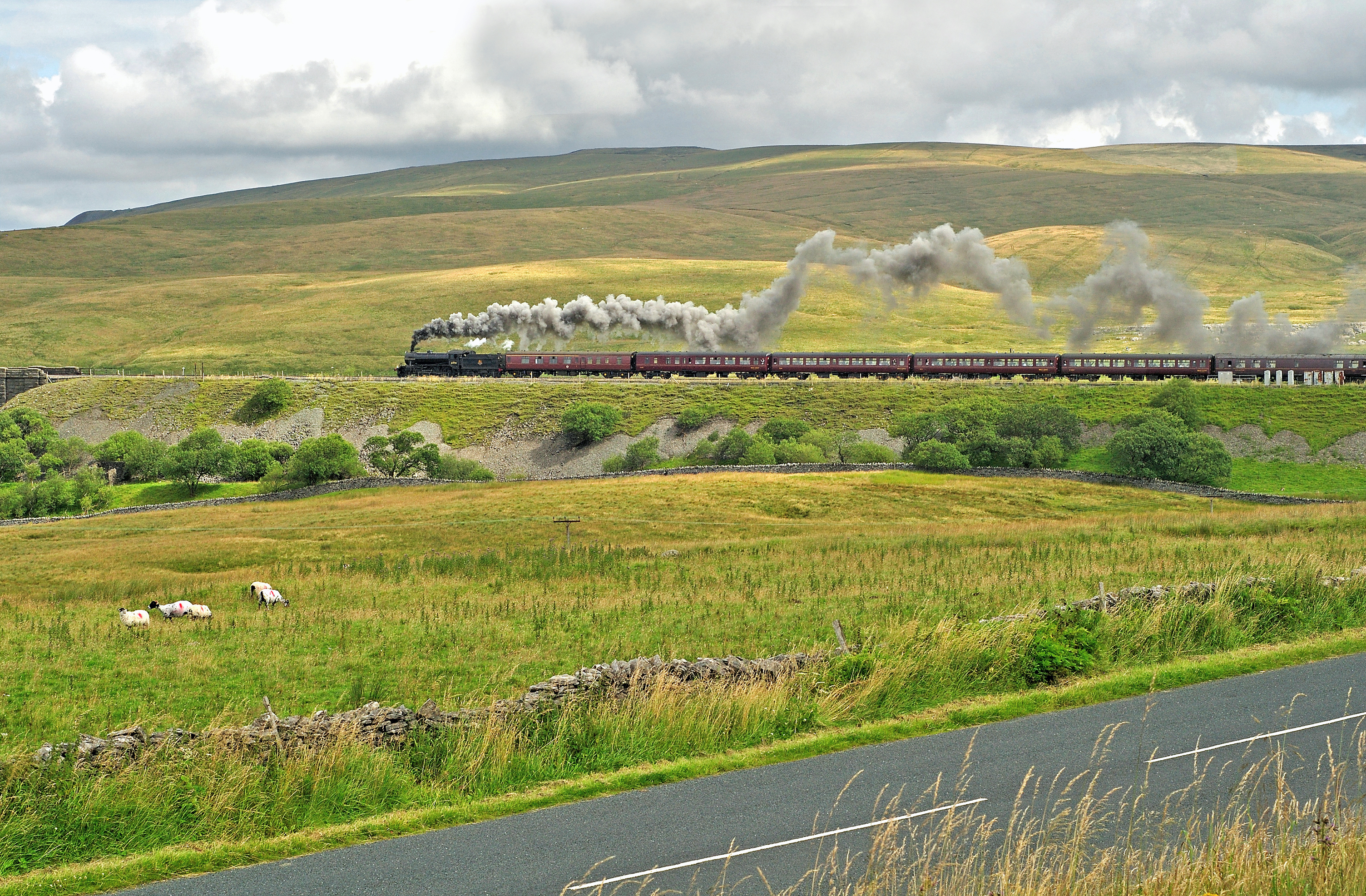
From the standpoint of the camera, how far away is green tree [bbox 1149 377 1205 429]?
97.4 meters

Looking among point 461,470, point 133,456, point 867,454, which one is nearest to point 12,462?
point 133,456

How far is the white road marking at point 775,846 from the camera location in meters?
12.2

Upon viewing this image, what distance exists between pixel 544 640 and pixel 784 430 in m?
75.1

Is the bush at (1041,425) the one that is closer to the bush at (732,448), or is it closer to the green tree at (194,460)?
the bush at (732,448)

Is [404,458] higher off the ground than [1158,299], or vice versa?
[1158,299]

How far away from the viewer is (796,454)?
301ft

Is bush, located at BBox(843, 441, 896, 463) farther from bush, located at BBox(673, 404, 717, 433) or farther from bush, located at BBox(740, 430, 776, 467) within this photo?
bush, located at BBox(673, 404, 717, 433)

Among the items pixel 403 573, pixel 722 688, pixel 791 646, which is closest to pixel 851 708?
pixel 722 688

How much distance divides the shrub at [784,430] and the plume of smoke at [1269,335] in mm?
68968

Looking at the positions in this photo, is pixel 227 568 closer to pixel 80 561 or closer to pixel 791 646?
pixel 80 561

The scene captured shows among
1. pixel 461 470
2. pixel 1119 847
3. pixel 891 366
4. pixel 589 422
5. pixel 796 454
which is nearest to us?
pixel 1119 847

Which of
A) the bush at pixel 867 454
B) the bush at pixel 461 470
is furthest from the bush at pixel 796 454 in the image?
the bush at pixel 461 470

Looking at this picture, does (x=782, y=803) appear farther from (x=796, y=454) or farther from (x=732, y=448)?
(x=732, y=448)

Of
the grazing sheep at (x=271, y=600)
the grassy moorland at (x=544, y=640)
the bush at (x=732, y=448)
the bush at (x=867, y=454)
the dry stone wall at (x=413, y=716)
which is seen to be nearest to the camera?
the grassy moorland at (x=544, y=640)
